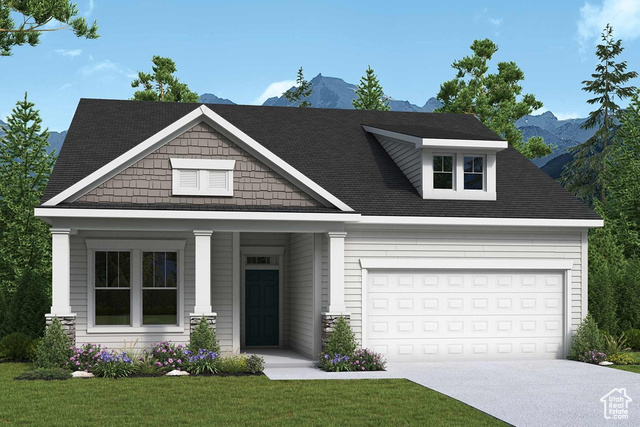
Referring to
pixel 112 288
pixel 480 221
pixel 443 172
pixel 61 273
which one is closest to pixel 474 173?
pixel 443 172

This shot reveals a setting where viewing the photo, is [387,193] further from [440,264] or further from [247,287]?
[247,287]

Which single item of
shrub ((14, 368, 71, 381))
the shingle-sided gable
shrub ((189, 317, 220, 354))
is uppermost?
the shingle-sided gable

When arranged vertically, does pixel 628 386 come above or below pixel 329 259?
below

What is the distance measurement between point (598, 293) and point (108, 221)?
13.1 m

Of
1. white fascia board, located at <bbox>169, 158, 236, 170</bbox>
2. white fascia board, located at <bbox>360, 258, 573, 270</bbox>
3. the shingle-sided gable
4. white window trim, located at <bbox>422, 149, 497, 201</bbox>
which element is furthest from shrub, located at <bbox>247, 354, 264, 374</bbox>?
white window trim, located at <bbox>422, 149, 497, 201</bbox>

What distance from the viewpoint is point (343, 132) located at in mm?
23172

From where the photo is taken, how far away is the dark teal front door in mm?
20953

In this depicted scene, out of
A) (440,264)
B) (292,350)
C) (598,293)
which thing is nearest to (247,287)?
(292,350)

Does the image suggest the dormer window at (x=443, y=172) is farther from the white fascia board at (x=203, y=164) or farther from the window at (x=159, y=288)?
A: the window at (x=159, y=288)

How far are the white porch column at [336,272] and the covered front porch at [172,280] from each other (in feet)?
0.07

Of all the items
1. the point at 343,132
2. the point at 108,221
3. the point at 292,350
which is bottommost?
the point at 292,350

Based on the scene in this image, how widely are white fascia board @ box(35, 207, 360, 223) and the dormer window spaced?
10.9ft

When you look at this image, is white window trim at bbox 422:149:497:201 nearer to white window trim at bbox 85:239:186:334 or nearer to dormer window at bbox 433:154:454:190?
dormer window at bbox 433:154:454:190

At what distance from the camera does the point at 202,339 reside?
16.3 metres
